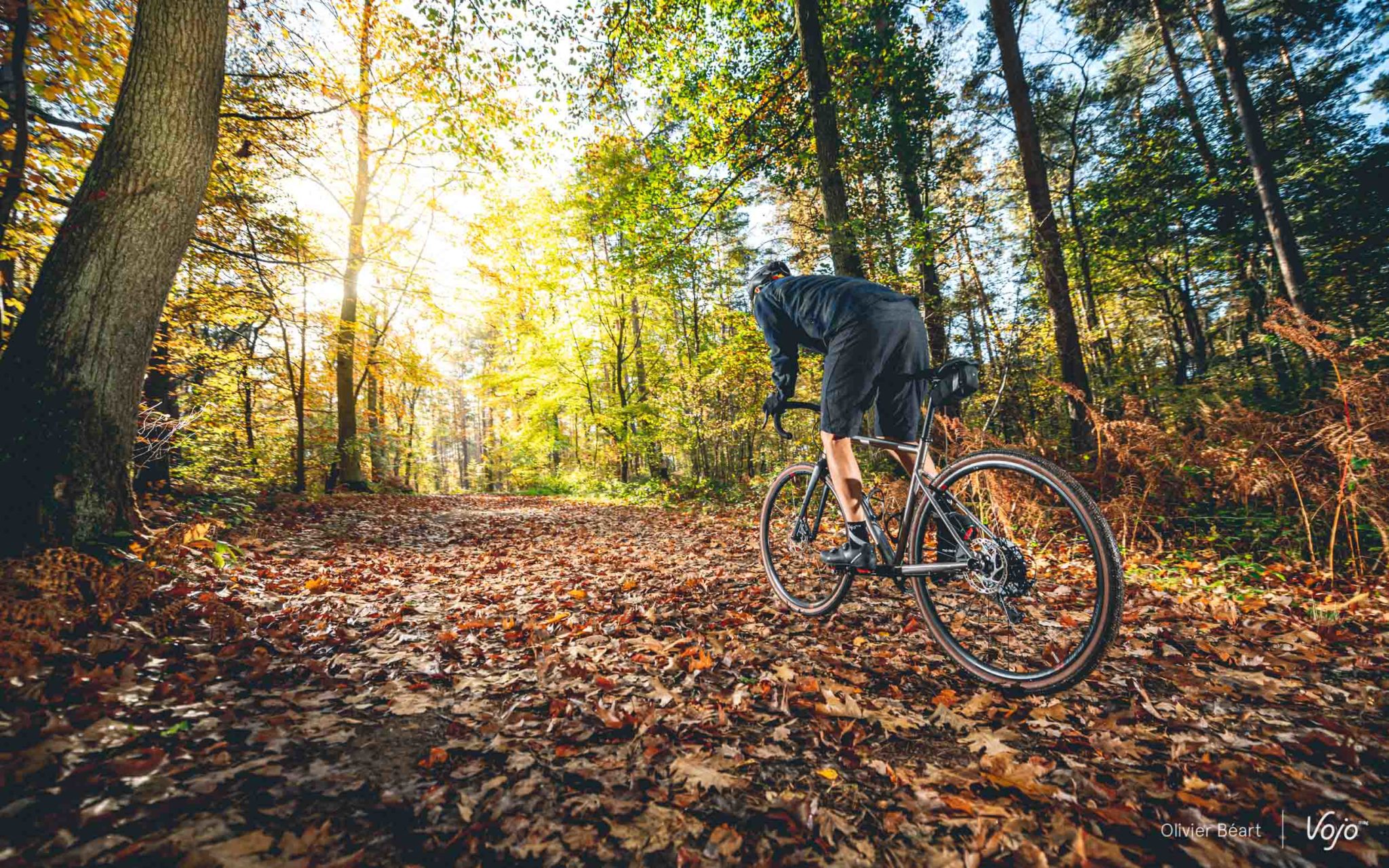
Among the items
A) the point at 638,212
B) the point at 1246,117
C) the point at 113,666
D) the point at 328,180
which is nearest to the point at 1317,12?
the point at 1246,117

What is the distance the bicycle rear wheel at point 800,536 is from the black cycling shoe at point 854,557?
27 cm

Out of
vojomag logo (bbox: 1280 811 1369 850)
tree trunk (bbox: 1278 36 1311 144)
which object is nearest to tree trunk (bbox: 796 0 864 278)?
vojomag logo (bbox: 1280 811 1369 850)

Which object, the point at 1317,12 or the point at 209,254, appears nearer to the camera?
the point at 209,254

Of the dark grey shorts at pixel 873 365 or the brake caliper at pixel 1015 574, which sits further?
the dark grey shorts at pixel 873 365

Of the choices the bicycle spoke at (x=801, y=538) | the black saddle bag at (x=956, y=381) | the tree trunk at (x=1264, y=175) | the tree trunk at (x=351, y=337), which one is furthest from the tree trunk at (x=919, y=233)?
the tree trunk at (x=351, y=337)

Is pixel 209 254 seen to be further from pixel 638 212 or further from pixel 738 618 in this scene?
pixel 738 618

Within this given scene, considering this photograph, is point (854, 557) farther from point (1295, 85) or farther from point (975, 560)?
point (1295, 85)

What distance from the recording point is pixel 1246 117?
8172 millimetres

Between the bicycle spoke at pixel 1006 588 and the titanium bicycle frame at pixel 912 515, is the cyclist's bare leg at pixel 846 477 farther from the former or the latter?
the bicycle spoke at pixel 1006 588

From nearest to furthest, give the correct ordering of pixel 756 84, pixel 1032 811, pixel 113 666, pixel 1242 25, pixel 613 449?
pixel 1032 811, pixel 113 666, pixel 756 84, pixel 1242 25, pixel 613 449

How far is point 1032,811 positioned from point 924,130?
1118cm

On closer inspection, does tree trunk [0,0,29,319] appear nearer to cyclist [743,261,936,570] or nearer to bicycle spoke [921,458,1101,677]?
cyclist [743,261,936,570]

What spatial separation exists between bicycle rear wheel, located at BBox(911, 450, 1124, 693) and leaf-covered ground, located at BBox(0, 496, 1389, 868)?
0.61 ft

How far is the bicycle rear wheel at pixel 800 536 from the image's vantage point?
3.48 m
